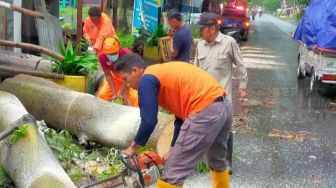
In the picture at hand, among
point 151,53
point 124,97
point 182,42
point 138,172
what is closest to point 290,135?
point 182,42

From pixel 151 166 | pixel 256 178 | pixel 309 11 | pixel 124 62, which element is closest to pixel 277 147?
pixel 256 178

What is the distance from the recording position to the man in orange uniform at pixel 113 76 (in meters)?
6.81

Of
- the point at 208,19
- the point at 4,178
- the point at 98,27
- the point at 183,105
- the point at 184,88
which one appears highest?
the point at 208,19

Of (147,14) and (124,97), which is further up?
(147,14)

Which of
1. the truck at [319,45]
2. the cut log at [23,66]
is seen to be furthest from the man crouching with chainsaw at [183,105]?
the truck at [319,45]

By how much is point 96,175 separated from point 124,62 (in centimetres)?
208

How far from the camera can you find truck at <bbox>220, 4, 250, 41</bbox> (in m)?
28.9

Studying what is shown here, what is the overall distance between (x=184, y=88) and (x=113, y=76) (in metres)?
3.29

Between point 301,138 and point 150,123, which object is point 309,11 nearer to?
point 301,138

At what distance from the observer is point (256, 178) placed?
633 cm

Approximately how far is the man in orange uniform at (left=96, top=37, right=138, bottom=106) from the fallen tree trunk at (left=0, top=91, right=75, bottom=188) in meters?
1.55

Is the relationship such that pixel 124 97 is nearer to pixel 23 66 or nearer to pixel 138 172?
pixel 23 66

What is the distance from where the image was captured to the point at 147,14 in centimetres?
1591

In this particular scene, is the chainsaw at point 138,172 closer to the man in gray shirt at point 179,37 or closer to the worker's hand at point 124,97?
the worker's hand at point 124,97
